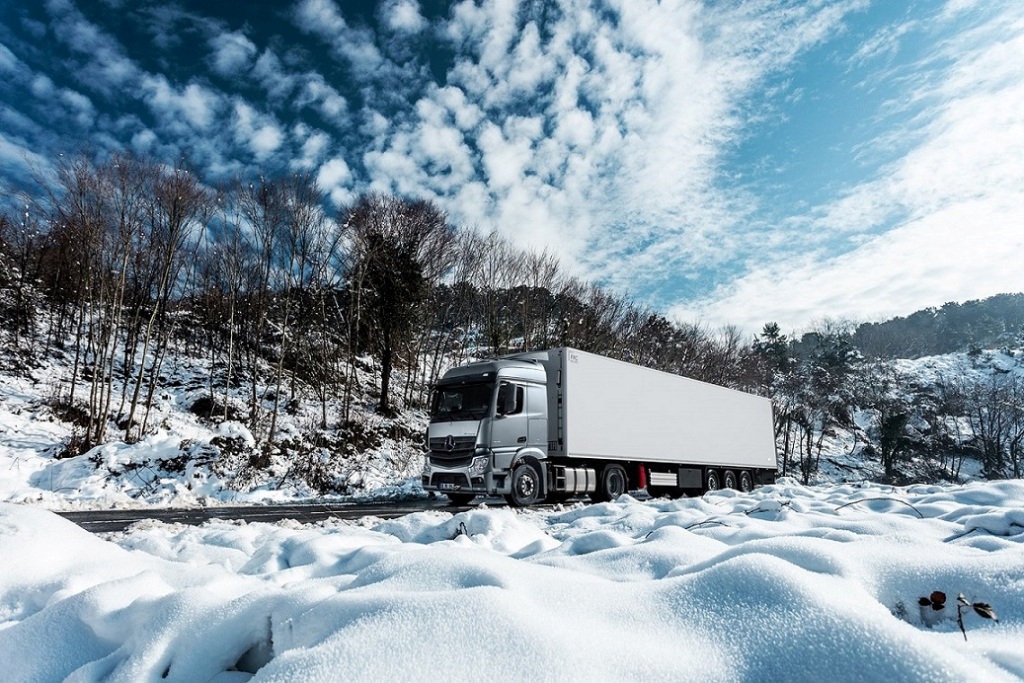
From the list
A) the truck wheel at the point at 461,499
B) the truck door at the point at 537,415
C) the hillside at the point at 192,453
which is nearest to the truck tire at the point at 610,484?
the truck door at the point at 537,415

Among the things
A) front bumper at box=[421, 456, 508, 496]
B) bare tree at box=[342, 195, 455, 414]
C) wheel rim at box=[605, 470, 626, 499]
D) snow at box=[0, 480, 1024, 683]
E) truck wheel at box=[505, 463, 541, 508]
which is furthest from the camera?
bare tree at box=[342, 195, 455, 414]

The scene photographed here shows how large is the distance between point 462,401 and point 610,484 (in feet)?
17.7

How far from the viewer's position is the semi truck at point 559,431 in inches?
537

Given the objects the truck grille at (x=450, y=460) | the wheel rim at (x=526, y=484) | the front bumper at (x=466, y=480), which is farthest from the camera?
the wheel rim at (x=526, y=484)

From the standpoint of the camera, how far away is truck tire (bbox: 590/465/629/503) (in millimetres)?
15852

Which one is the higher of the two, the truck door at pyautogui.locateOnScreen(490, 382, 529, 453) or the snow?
the truck door at pyautogui.locateOnScreen(490, 382, 529, 453)

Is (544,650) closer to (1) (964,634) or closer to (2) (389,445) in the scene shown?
(1) (964,634)

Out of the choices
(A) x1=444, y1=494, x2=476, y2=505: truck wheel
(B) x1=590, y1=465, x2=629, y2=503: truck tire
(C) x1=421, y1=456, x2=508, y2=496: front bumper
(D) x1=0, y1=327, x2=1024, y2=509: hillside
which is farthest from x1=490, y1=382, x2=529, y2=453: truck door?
(D) x1=0, y1=327, x2=1024, y2=509: hillside

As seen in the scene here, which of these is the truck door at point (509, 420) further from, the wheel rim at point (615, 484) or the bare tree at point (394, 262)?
the bare tree at point (394, 262)

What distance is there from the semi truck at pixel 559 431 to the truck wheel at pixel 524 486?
0.03 m

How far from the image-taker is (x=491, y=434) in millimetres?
13492

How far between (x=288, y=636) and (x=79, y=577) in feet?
7.73

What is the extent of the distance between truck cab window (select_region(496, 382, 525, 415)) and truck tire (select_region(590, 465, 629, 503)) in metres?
3.74

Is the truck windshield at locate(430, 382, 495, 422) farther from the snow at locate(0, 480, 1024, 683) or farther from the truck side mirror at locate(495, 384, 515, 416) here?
the snow at locate(0, 480, 1024, 683)
